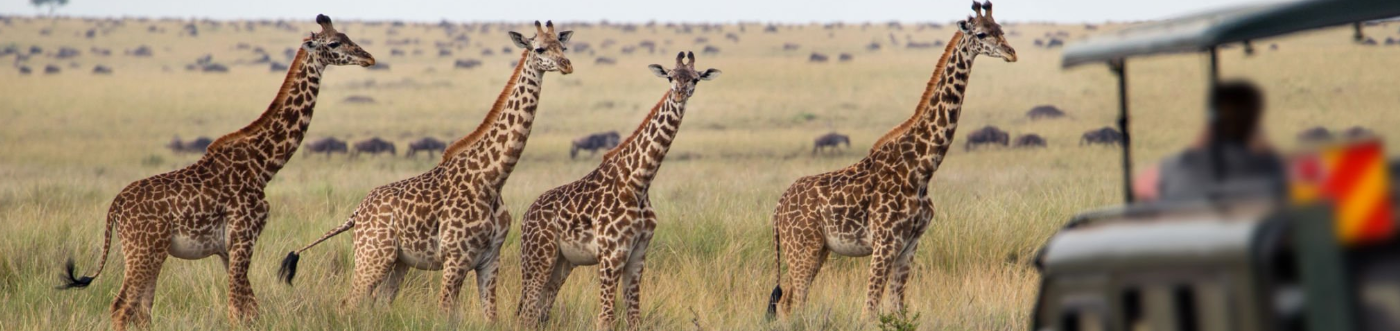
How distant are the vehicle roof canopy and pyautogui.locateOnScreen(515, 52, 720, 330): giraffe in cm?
374

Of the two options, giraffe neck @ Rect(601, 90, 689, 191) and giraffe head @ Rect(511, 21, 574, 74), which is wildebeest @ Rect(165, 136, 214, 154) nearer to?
giraffe head @ Rect(511, 21, 574, 74)

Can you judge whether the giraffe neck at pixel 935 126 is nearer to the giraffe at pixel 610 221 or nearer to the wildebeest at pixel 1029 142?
the giraffe at pixel 610 221

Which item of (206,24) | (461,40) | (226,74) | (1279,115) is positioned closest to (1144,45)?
(1279,115)

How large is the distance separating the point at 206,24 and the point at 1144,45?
267 feet

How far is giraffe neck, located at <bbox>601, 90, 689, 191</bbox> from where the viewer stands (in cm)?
766

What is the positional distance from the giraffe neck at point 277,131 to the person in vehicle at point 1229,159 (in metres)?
5.28

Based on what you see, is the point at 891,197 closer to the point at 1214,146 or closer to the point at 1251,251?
the point at 1214,146

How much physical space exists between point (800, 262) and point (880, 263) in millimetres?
547

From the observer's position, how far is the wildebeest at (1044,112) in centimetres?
3116

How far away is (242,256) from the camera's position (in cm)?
739

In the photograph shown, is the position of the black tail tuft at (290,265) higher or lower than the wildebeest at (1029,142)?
lower

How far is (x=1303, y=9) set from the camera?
3775 mm

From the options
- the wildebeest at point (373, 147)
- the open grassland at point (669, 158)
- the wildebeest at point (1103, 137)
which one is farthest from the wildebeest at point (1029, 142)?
the wildebeest at point (373, 147)

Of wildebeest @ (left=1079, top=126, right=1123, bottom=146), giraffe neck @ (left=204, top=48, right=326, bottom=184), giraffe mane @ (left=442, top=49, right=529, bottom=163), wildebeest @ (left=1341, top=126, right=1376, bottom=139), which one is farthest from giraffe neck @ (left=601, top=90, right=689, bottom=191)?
wildebeest @ (left=1079, top=126, right=1123, bottom=146)
